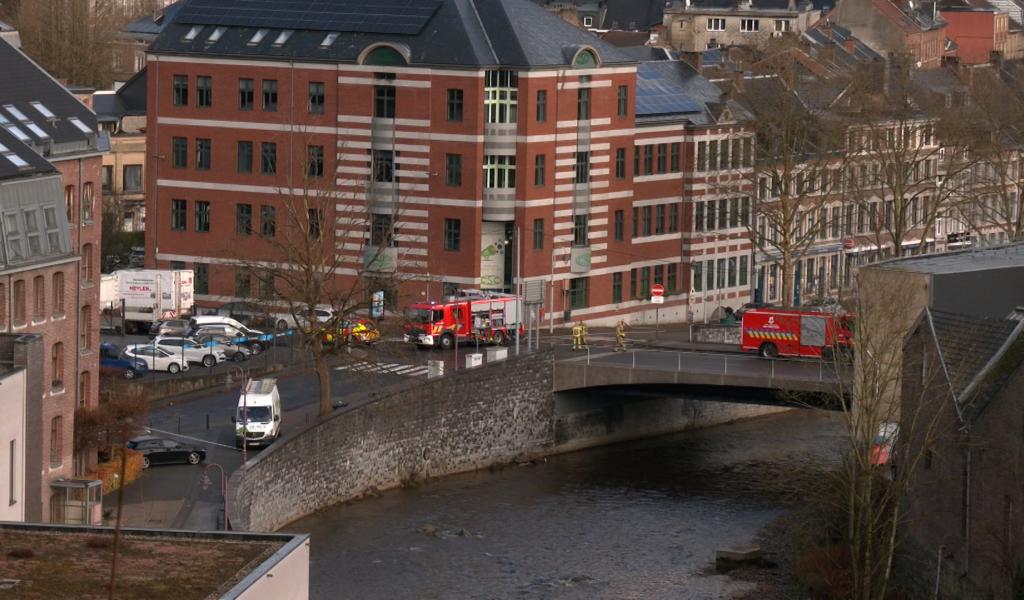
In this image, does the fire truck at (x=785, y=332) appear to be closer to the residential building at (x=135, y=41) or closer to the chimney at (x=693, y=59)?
the chimney at (x=693, y=59)

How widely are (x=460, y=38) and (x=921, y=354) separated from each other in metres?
36.2

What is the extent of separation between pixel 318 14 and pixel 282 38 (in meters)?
1.65

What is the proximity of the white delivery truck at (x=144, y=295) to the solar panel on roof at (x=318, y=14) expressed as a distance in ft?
33.4

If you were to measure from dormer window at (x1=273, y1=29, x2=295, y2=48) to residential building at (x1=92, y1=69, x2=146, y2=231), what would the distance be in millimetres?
22925

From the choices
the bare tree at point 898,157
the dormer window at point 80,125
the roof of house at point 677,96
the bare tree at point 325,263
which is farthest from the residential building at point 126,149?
the dormer window at point 80,125

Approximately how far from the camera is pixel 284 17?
103812mm

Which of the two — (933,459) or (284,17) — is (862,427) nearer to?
(933,459)

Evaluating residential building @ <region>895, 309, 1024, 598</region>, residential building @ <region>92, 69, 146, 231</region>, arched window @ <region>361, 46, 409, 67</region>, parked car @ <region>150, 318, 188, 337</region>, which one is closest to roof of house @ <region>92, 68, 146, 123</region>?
residential building @ <region>92, 69, 146, 231</region>

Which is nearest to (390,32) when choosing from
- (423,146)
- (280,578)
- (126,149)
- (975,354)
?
(423,146)

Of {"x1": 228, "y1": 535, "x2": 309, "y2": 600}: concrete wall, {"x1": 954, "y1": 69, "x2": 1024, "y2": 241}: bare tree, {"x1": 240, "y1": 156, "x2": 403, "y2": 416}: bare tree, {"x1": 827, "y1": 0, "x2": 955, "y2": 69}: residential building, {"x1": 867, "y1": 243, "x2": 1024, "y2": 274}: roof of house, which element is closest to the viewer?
{"x1": 228, "y1": 535, "x2": 309, "y2": 600}: concrete wall

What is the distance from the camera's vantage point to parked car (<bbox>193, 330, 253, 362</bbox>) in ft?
306

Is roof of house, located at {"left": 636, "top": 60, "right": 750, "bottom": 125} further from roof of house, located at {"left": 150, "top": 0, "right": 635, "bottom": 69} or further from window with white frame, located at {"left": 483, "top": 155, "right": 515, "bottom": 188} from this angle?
window with white frame, located at {"left": 483, "top": 155, "right": 515, "bottom": 188}

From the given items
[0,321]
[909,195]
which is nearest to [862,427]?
[0,321]

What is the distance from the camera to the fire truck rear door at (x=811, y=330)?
92.2m
